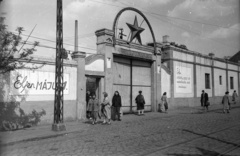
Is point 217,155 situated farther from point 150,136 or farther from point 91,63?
point 91,63

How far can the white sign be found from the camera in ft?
72.6

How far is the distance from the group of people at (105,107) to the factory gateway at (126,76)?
871mm

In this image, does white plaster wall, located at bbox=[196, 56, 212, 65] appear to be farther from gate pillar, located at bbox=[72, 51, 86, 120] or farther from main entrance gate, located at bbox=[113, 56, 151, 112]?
gate pillar, located at bbox=[72, 51, 86, 120]

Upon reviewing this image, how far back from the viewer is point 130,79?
59.8ft

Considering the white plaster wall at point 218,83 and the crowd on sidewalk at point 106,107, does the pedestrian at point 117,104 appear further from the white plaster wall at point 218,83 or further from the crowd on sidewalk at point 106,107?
the white plaster wall at point 218,83

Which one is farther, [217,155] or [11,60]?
[11,60]

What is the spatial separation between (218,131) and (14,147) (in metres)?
7.97

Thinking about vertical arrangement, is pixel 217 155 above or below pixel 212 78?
below

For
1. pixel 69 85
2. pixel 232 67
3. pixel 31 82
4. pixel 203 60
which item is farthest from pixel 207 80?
pixel 31 82

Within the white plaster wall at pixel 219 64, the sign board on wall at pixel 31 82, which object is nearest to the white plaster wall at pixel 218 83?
the white plaster wall at pixel 219 64

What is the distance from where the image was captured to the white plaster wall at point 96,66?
1459cm

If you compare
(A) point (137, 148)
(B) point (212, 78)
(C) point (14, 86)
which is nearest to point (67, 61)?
(C) point (14, 86)

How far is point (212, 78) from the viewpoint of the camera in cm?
2731

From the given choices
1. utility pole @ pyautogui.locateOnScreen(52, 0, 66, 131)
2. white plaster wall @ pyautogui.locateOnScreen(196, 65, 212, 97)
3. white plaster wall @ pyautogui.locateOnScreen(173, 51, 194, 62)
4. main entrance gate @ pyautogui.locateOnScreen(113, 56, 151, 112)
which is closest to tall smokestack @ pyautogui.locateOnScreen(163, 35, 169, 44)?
white plaster wall @ pyautogui.locateOnScreen(173, 51, 194, 62)
